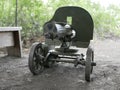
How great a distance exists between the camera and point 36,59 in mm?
3008

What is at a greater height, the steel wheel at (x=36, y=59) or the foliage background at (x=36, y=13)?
the foliage background at (x=36, y=13)

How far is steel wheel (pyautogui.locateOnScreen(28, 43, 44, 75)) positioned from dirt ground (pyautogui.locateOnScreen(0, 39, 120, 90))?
0.29 ft

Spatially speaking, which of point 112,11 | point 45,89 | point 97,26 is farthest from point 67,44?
point 112,11

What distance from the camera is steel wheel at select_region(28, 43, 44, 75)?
2.87 m

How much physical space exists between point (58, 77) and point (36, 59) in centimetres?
39

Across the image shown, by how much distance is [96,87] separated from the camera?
2523mm

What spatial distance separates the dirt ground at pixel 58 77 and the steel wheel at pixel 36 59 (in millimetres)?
89

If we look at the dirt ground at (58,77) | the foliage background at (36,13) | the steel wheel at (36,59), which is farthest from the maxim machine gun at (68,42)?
the foliage background at (36,13)

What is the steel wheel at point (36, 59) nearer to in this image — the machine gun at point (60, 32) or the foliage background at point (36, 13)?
the machine gun at point (60, 32)

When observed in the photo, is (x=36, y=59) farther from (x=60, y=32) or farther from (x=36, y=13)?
(x=36, y=13)

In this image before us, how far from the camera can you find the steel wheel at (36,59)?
9.40ft

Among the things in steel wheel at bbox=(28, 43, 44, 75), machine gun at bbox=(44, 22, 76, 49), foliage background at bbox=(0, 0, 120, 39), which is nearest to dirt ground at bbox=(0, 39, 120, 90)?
steel wheel at bbox=(28, 43, 44, 75)

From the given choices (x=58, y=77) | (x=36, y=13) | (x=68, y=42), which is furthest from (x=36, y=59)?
(x=36, y=13)

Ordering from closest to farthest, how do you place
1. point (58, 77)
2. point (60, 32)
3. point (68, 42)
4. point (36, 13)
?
point (60, 32), point (58, 77), point (68, 42), point (36, 13)
